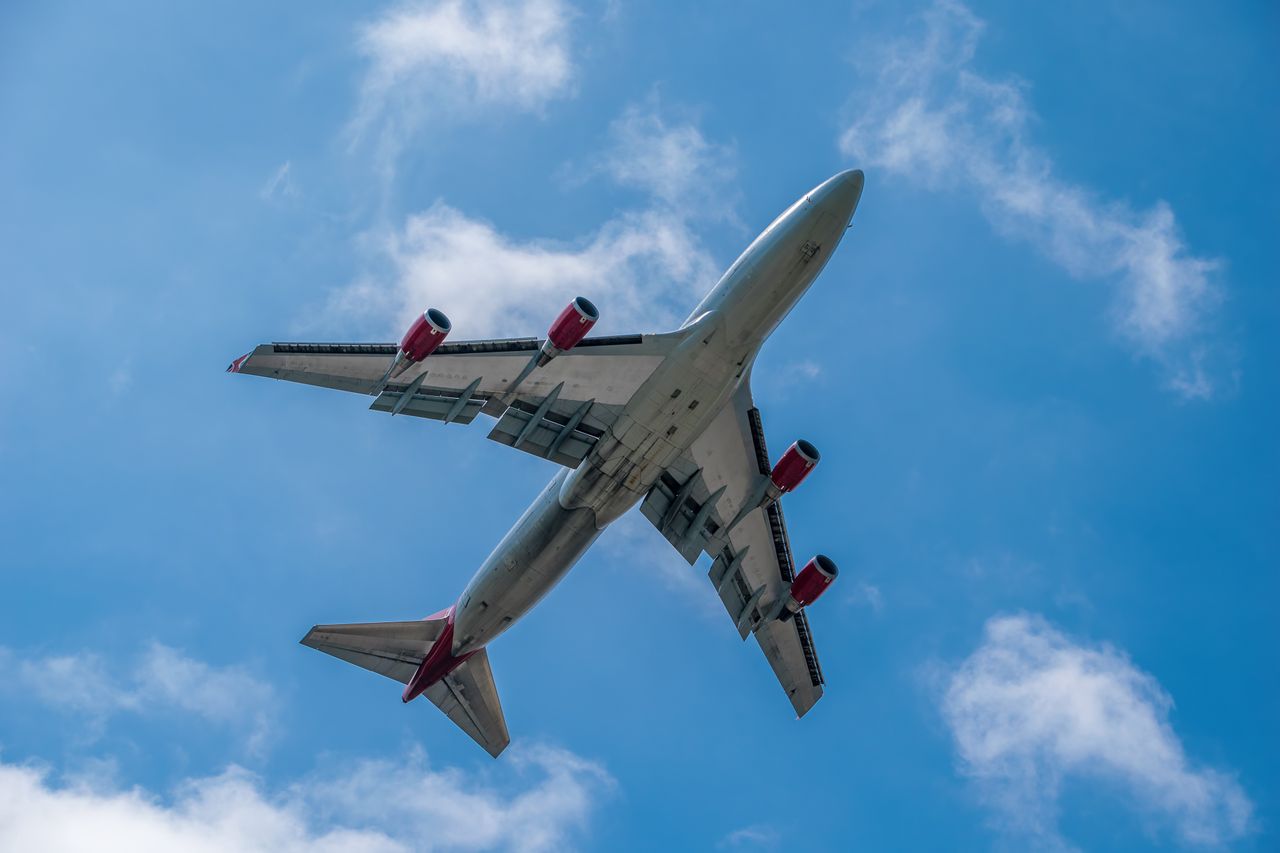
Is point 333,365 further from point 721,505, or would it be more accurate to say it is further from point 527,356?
point 721,505

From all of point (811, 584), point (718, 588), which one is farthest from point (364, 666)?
point (811, 584)

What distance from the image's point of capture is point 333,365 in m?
40.8

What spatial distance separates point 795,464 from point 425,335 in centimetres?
1630

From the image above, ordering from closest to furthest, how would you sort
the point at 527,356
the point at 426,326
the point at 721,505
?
the point at 426,326 → the point at 527,356 → the point at 721,505

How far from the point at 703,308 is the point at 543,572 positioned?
39.3ft

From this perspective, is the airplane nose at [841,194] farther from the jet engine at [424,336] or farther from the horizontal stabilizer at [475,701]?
the horizontal stabilizer at [475,701]

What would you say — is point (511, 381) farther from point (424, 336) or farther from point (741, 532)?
point (741, 532)

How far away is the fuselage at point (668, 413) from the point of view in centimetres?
4066

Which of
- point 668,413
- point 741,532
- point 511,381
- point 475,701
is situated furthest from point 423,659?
point 668,413

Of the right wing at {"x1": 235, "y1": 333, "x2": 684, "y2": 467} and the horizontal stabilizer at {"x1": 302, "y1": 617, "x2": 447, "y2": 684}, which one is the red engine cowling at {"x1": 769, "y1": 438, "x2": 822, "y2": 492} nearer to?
the right wing at {"x1": 235, "y1": 333, "x2": 684, "y2": 467}

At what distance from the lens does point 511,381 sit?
144 feet

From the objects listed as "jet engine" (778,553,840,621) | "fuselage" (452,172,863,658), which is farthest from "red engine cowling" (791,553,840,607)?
"fuselage" (452,172,863,658)

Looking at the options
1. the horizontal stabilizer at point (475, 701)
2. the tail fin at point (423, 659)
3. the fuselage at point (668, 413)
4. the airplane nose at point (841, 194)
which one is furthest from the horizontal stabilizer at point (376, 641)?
the airplane nose at point (841, 194)

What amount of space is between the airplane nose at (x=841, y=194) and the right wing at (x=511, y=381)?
7.19 meters
